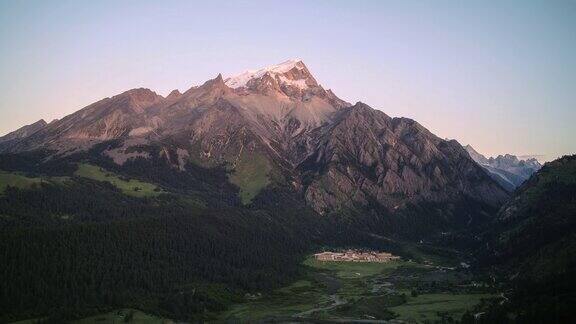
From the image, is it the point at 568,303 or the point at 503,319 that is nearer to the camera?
the point at 568,303

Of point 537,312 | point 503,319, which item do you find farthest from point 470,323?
point 537,312

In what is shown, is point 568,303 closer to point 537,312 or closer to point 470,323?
point 537,312

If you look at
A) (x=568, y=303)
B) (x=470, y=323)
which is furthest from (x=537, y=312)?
(x=470, y=323)

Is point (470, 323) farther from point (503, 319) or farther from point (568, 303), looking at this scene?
point (568, 303)

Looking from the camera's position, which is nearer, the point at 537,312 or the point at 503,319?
the point at 537,312

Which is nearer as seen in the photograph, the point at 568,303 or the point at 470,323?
the point at 568,303
